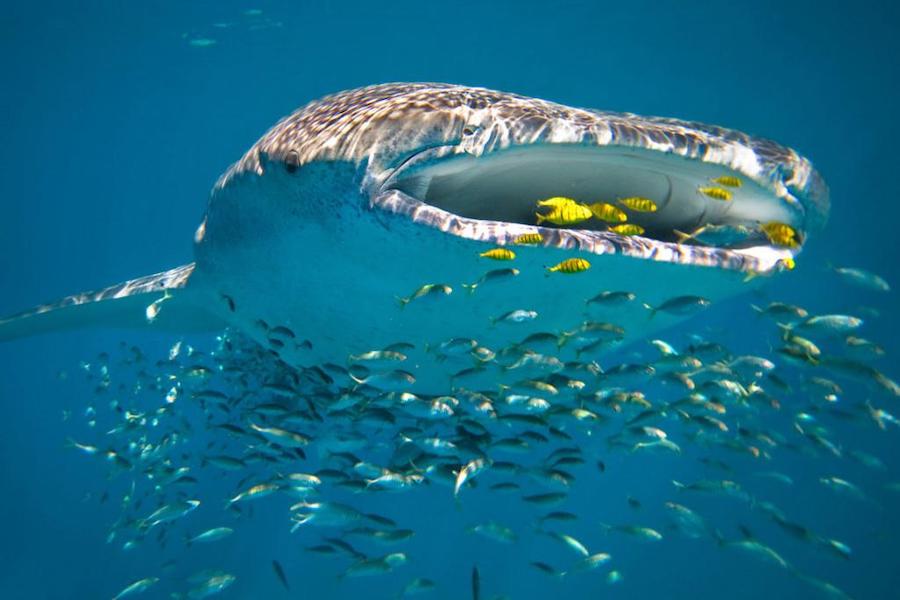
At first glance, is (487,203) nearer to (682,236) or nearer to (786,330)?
(682,236)

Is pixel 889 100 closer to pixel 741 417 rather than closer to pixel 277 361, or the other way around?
pixel 741 417

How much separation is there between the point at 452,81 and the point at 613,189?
24.3 meters

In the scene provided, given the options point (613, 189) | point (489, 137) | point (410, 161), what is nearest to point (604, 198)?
point (613, 189)

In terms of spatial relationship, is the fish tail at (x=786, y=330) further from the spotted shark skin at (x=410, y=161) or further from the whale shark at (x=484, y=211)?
the spotted shark skin at (x=410, y=161)

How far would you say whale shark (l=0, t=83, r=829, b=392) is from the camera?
2.64 metres

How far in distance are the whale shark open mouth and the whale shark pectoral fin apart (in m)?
3.13

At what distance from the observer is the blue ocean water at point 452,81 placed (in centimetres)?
2052

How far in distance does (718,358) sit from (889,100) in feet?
96.9

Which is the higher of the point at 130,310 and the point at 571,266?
the point at 571,266

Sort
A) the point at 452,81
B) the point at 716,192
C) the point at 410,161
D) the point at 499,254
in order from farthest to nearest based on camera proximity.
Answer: the point at 452,81, the point at 716,192, the point at 410,161, the point at 499,254

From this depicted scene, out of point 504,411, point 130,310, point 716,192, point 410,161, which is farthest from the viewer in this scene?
point 130,310

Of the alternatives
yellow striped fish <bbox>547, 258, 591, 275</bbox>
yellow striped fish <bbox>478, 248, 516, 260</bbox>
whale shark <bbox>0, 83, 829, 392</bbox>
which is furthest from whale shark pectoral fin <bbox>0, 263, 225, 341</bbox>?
yellow striped fish <bbox>547, 258, 591, 275</bbox>

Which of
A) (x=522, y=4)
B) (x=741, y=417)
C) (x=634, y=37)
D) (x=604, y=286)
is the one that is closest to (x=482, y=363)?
(x=604, y=286)

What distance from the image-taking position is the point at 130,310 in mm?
6559
